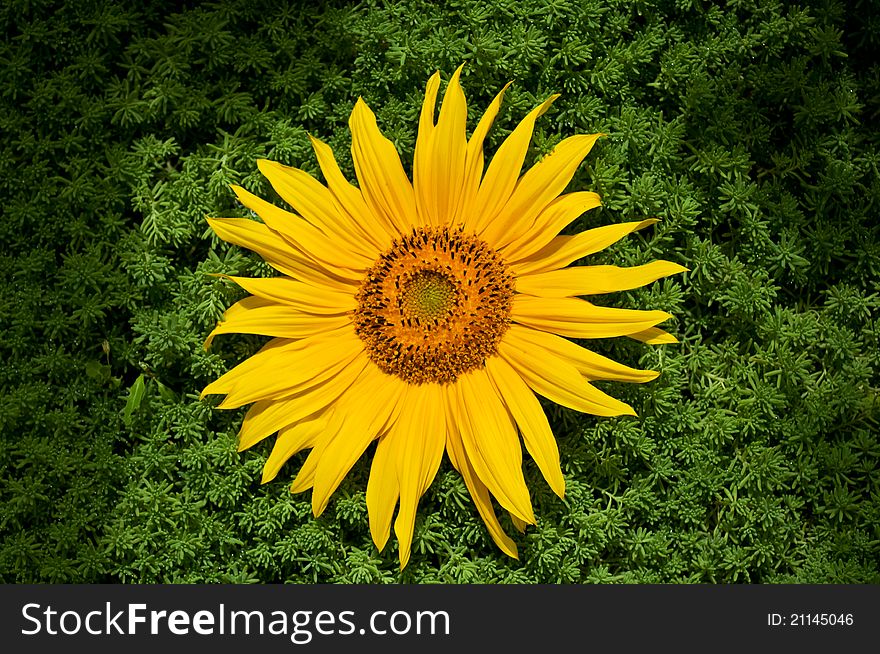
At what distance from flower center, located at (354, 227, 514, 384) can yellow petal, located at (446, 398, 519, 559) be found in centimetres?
12

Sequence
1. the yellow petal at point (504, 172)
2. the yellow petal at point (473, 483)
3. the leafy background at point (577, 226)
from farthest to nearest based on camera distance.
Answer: the leafy background at point (577, 226) → the yellow petal at point (473, 483) → the yellow petal at point (504, 172)

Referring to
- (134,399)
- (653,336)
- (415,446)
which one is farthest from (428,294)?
(134,399)

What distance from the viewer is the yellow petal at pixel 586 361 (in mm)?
2582

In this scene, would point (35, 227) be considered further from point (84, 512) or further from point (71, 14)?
point (84, 512)

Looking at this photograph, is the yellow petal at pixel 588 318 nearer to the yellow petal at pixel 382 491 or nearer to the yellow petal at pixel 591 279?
the yellow petal at pixel 591 279

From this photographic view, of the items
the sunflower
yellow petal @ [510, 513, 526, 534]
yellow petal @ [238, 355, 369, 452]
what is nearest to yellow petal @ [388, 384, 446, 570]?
the sunflower

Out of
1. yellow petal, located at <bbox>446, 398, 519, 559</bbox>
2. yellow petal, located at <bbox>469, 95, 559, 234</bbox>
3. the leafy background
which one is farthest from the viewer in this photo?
the leafy background

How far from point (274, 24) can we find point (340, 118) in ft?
1.19

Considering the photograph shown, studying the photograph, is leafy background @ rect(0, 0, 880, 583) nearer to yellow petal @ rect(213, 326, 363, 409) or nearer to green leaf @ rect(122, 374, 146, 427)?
green leaf @ rect(122, 374, 146, 427)

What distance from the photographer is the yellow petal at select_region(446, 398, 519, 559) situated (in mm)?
2656

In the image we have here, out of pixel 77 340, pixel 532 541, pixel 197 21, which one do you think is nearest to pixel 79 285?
pixel 77 340

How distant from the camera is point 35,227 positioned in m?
2.94

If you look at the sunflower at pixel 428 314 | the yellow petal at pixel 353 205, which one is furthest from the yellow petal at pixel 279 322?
the yellow petal at pixel 353 205

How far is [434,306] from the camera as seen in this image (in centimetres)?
263
